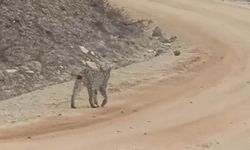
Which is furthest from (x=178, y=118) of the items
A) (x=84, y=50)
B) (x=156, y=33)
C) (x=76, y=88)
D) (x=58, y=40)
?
(x=156, y=33)

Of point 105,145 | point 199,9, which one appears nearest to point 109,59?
point 105,145

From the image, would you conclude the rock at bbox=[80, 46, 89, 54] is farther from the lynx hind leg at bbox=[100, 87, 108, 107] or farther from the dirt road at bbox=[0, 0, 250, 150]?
the lynx hind leg at bbox=[100, 87, 108, 107]

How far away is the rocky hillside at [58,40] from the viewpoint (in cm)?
1873

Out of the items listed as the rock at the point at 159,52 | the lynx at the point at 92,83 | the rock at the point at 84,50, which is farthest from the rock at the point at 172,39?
the lynx at the point at 92,83

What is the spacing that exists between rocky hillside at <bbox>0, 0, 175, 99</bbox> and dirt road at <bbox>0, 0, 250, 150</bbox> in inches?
90.2

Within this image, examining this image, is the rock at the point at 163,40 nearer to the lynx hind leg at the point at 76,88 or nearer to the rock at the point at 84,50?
the rock at the point at 84,50

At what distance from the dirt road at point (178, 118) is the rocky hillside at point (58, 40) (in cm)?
229

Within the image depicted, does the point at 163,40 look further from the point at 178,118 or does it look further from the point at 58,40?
the point at 178,118

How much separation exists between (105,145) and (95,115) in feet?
7.17

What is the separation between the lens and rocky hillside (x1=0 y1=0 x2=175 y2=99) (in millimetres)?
18734

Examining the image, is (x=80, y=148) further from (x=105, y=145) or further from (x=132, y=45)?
(x=132, y=45)

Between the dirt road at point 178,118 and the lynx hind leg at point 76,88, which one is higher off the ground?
the lynx hind leg at point 76,88

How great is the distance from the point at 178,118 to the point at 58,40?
682 centimetres

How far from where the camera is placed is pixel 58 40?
21109mm
